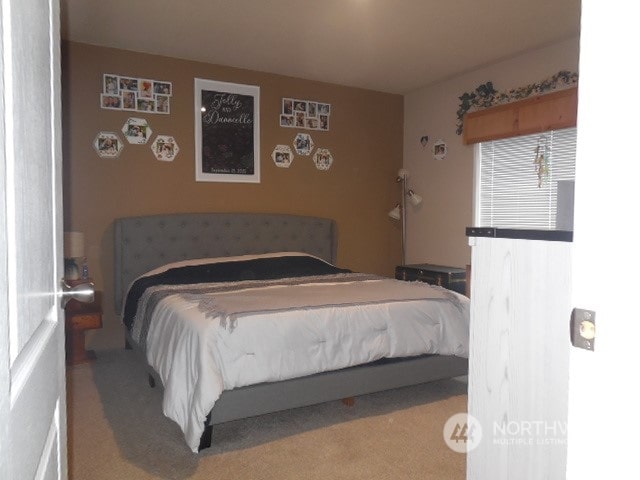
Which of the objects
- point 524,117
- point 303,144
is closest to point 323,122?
point 303,144

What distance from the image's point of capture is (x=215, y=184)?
435 centimetres

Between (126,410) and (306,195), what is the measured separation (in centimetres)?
275

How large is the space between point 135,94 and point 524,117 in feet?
10.8

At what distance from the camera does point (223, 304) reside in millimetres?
2562

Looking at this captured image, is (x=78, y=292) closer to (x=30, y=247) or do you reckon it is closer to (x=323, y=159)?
(x=30, y=247)

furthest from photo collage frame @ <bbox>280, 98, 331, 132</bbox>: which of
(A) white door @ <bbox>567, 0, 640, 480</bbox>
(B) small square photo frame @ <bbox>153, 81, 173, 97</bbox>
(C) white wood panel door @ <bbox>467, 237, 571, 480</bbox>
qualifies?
(A) white door @ <bbox>567, 0, 640, 480</bbox>

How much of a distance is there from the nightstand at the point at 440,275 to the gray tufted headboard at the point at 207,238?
2.64 ft

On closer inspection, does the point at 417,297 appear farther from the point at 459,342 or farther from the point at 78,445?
the point at 78,445

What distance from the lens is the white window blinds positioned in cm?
375

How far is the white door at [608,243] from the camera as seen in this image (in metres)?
0.64

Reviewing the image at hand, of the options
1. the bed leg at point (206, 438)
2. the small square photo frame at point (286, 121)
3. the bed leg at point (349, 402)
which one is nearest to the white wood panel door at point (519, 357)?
the bed leg at point (206, 438)

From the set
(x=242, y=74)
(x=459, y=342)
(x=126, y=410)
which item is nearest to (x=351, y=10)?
(x=242, y=74)

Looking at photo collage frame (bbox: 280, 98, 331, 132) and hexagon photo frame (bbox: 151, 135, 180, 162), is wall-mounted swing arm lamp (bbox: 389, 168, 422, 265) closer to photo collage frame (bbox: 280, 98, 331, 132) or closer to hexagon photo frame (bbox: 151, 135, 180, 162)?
photo collage frame (bbox: 280, 98, 331, 132)

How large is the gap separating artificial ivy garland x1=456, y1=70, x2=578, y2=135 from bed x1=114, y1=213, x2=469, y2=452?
199 centimetres
